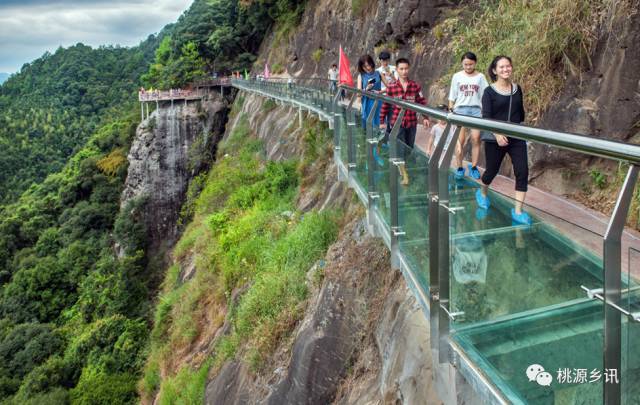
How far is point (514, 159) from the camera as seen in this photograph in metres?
4.45

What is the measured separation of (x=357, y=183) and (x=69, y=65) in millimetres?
101761

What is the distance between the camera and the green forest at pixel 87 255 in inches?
860

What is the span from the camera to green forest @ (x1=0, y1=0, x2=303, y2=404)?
21.8 m

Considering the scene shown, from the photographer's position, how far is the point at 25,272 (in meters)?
33.3

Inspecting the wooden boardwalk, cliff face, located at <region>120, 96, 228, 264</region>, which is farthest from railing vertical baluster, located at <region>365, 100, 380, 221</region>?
the wooden boardwalk

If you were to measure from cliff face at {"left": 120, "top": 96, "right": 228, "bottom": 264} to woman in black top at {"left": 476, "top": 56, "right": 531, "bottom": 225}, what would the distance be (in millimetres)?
29466

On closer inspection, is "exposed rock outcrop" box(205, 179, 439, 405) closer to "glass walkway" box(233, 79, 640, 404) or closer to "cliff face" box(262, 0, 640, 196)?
"glass walkway" box(233, 79, 640, 404)

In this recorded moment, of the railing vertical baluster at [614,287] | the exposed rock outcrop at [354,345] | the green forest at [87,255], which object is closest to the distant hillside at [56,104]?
the green forest at [87,255]

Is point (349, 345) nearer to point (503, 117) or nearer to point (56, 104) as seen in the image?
point (503, 117)

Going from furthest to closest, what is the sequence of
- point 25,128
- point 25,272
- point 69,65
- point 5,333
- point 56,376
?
point 69,65, point 25,128, point 25,272, point 5,333, point 56,376

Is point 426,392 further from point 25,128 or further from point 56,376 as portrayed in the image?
point 25,128

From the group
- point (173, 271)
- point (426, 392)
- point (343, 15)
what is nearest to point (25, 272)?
point (173, 271)

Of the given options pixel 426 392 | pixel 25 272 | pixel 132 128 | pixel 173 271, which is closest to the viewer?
pixel 426 392

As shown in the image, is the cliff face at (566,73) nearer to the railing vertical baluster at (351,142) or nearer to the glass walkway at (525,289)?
the railing vertical baluster at (351,142)
